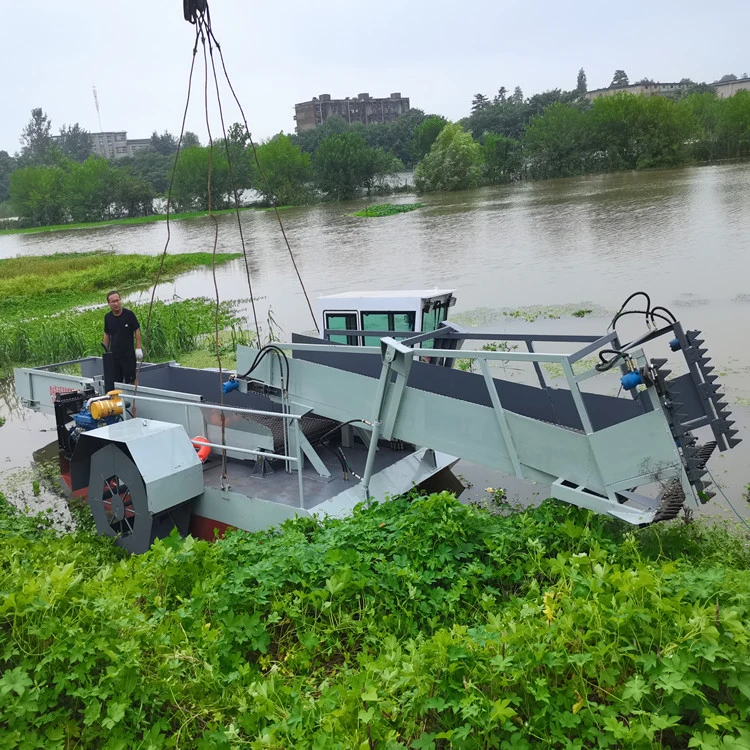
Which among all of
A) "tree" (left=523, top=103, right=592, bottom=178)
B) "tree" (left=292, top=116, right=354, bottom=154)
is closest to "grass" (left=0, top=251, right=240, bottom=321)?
"tree" (left=523, top=103, right=592, bottom=178)

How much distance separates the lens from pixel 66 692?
11.6ft

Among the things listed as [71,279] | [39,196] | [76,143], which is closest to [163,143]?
[76,143]

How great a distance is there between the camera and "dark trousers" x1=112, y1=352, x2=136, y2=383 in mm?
8719

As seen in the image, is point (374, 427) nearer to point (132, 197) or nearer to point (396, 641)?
point (396, 641)

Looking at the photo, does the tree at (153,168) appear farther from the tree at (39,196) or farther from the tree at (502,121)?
the tree at (502,121)

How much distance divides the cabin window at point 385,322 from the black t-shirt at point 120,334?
9.57 feet

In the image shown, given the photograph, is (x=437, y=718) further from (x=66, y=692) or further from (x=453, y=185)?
(x=453, y=185)

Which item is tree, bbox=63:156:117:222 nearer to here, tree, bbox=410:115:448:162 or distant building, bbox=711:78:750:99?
tree, bbox=410:115:448:162

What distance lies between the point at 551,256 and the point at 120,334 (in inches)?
772

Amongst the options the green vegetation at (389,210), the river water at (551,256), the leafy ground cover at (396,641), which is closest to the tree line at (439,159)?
the green vegetation at (389,210)

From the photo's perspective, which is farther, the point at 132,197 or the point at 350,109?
the point at 350,109

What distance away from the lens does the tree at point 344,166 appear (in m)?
67.2

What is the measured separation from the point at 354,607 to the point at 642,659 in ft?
6.30

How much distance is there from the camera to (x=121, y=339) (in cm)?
Result: 873
